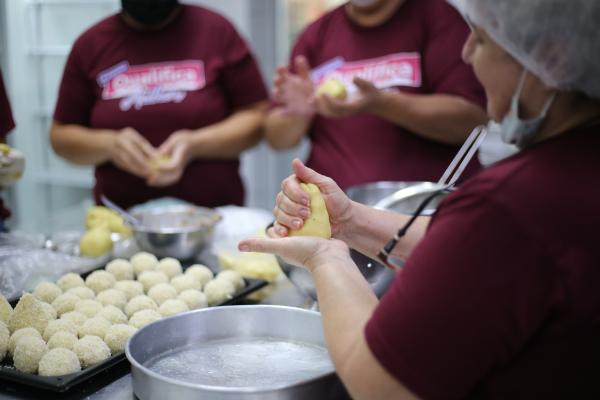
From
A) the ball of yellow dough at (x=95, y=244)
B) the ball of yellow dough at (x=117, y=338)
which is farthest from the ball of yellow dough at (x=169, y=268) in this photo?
the ball of yellow dough at (x=117, y=338)

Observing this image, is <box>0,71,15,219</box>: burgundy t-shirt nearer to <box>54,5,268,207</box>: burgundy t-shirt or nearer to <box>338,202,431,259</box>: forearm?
<box>54,5,268,207</box>: burgundy t-shirt

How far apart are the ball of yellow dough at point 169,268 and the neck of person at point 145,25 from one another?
98cm

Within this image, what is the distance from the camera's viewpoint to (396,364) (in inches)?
31.3

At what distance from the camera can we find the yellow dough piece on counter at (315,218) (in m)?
1.14

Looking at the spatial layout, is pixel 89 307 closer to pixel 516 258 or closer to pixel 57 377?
pixel 57 377

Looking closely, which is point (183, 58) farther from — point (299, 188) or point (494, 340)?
point (494, 340)

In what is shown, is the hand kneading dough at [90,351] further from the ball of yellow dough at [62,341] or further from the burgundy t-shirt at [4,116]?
the burgundy t-shirt at [4,116]

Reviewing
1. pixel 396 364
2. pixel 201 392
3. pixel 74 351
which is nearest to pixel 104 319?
pixel 74 351

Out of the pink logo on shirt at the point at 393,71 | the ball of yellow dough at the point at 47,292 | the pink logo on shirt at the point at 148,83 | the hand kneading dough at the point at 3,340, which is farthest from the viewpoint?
the pink logo on shirt at the point at 148,83

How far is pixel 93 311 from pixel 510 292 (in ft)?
2.95

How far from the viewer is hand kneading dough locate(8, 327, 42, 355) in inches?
48.1

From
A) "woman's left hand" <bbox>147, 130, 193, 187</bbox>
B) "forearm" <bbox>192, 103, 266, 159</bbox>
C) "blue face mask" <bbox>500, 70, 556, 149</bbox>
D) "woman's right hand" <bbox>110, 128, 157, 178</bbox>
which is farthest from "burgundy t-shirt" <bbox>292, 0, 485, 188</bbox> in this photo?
"blue face mask" <bbox>500, 70, 556, 149</bbox>

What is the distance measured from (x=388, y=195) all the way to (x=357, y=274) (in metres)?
1.06

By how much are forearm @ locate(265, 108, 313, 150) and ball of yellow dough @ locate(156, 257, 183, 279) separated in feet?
2.69
